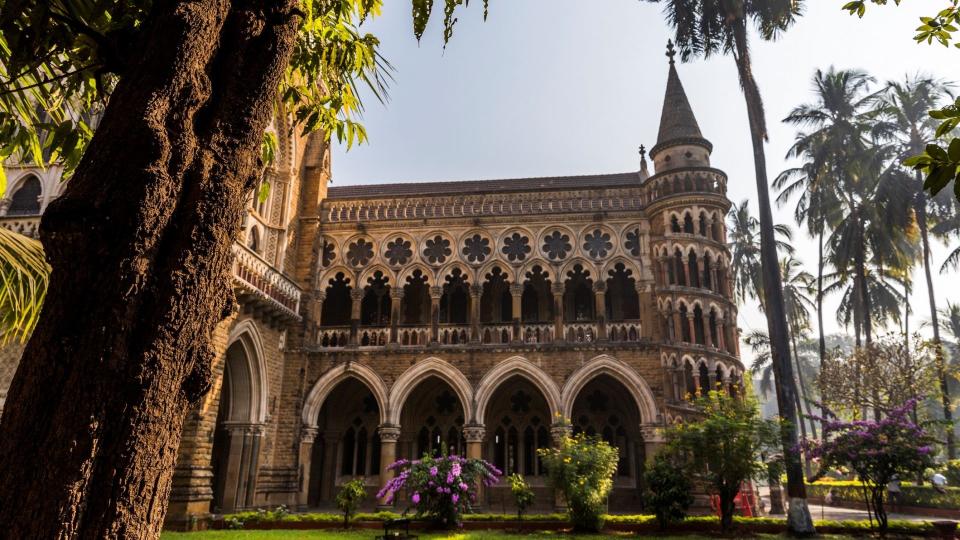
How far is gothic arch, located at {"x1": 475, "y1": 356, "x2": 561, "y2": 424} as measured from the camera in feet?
64.2

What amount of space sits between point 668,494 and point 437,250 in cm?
1174

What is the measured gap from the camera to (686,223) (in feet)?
67.5

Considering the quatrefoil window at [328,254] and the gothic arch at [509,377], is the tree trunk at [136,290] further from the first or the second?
the quatrefoil window at [328,254]

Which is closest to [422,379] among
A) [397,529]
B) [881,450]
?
[397,529]

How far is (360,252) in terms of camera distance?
73.3 feet

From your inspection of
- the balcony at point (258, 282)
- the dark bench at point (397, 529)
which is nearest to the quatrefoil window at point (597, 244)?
the balcony at point (258, 282)

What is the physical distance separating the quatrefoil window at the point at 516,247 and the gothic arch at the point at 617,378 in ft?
14.9

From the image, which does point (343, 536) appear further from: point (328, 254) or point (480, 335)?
point (328, 254)

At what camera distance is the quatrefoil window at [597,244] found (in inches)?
836

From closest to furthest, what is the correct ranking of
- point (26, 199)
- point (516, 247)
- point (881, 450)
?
point (881, 450) < point (26, 199) < point (516, 247)

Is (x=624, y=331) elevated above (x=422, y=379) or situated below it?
above

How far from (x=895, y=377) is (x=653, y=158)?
12.3m

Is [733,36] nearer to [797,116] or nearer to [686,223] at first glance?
[686,223]

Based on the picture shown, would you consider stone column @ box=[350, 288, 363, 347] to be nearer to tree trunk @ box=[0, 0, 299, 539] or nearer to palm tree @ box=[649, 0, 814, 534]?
palm tree @ box=[649, 0, 814, 534]
